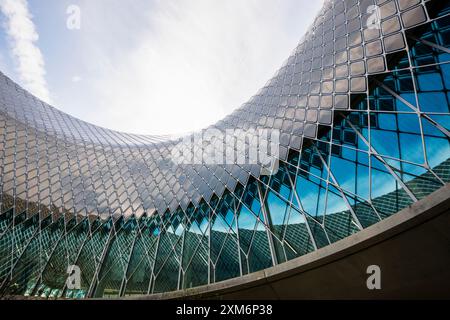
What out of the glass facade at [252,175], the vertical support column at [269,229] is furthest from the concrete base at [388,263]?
the vertical support column at [269,229]

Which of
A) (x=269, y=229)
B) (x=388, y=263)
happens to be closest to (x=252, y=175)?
(x=269, y=229)

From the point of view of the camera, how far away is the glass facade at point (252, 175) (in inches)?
548

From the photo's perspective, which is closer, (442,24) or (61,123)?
(442,24)

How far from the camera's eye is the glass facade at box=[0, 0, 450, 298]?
13.9m

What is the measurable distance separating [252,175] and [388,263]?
41.7 ft

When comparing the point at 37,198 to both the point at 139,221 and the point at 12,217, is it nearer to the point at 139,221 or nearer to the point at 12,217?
the point at 12,217

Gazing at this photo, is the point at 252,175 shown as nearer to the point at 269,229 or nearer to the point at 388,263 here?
the point at 269,229

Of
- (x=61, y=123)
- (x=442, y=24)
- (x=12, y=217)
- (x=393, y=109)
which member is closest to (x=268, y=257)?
(x=393, y=109)

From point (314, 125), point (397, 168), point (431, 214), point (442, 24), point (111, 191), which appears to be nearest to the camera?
point (431, 214)

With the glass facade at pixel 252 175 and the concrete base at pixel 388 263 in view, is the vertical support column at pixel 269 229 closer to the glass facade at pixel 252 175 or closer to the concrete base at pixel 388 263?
the glass facade at pixel 252 175

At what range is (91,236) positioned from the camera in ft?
111

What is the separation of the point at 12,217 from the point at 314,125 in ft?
121

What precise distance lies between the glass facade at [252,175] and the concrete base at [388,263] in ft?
8.94

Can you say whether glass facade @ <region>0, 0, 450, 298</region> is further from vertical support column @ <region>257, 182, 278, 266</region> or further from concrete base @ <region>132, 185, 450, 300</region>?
concrete base @ <region>132, 185, 450, 300</region>
